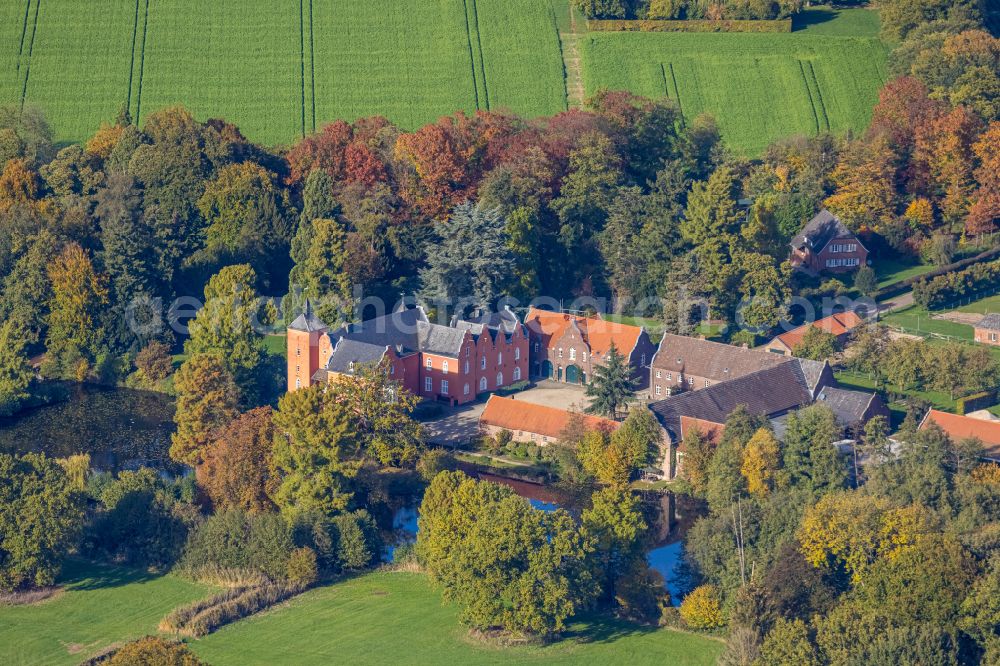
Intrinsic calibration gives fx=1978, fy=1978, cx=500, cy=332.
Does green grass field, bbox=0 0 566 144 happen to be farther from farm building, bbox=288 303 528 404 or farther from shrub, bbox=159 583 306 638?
shrub, bbox=159 583 306 638

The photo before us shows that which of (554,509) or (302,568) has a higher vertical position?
(554,509)

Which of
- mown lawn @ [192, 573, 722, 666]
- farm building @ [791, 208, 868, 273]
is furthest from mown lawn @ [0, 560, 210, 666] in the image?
farm building @ [791, 208, 868, 273]

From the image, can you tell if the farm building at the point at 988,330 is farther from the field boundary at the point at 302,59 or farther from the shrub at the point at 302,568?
the field boundary at the point at 302,59

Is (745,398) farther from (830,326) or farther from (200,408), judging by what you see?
(200,408)

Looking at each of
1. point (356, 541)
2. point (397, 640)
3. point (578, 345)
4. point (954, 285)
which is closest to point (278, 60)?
point (578, 345)

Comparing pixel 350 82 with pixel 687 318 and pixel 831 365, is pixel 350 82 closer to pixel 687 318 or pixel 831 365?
pixel 687 318

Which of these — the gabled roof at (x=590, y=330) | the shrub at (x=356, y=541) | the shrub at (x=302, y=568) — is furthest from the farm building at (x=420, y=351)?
the shrub at (x=302, y=568)
